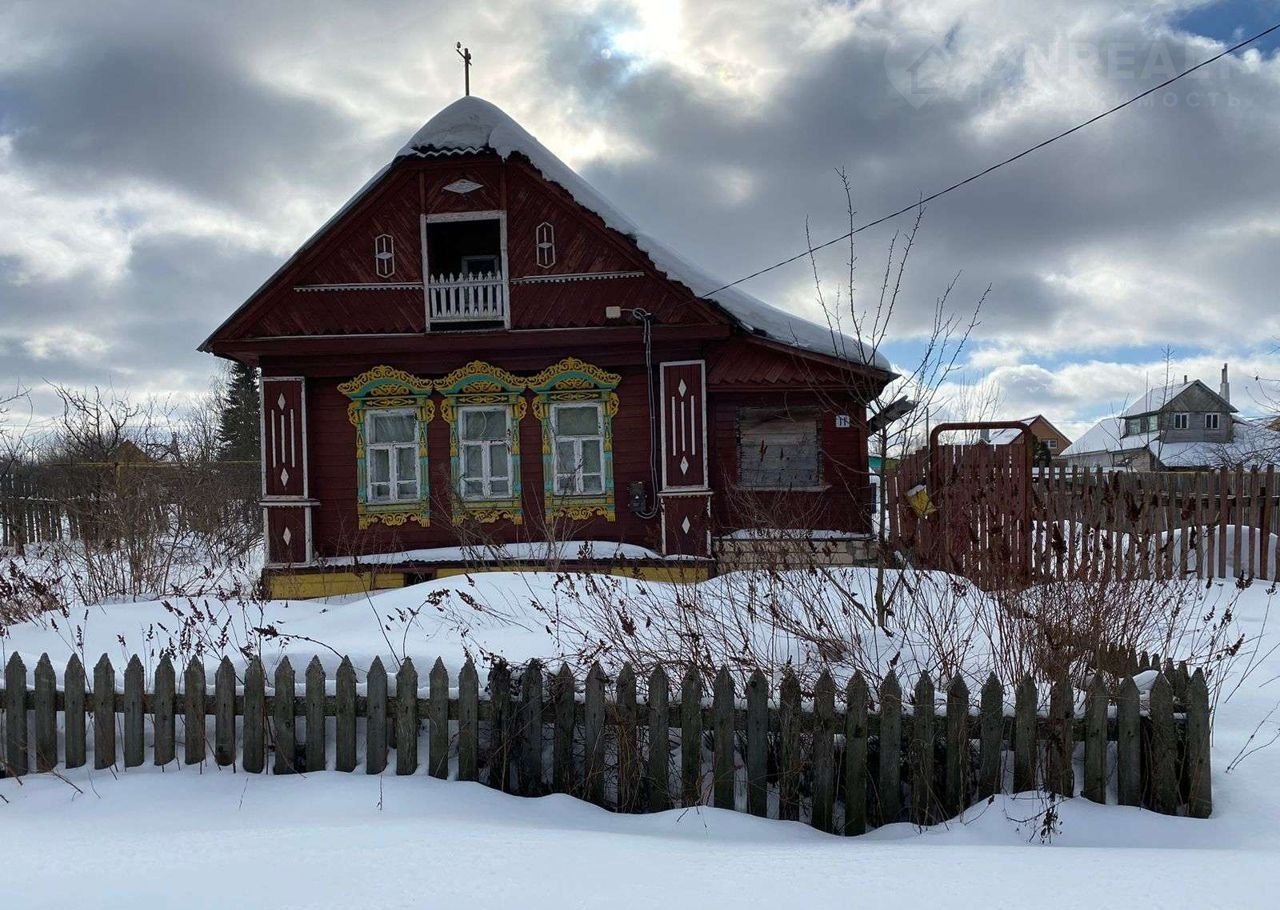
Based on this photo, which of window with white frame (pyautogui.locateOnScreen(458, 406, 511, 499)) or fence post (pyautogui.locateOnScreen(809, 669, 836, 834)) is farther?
window with white frame (pyautogui.locateOnScreen(458, 406, 511, 499))

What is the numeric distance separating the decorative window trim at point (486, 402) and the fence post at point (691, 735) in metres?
7.08

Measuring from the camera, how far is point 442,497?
35.2 feet

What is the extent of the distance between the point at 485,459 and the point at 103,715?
6730mm

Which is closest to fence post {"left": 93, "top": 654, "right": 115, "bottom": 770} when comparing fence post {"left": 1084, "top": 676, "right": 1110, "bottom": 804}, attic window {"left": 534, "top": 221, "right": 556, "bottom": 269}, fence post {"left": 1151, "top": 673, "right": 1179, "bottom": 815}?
fence post {"left": 1084, "top": 676, "right": 1110, "bottom": 804}

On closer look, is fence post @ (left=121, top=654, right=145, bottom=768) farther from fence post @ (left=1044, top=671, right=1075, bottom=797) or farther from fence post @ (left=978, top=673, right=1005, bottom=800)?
fence post @ (left=1044, top=671, right=1075, bottom=797)

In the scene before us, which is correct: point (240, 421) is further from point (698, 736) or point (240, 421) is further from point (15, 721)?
point (698, 736)

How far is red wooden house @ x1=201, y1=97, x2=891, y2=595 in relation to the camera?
1029 centimetres

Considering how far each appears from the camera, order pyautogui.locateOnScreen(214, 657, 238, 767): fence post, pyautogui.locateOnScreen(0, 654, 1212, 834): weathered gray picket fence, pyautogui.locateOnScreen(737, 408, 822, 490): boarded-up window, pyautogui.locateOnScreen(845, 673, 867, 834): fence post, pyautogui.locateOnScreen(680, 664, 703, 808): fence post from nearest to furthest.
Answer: pyautogui.locateOnScreen(0, 654, 1212, 834): weathered gray picket fence → pyautogui.locateOnScreen(845, 673, 867, 834): fence post → pyautogui.locateOnScreen(680, 664, 703, 808): fence post → pyautogui.locateOnScreen(214, 657, 238, 767): fence post → pyautogui.locateOnScreen(737, 408, 822, 490): boarded-up window

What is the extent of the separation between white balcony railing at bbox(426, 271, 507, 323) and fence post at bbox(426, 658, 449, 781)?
23.5 feet

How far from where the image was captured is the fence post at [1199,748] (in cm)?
340

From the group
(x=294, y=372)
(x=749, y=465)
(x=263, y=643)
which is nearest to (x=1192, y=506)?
(x=749, y=465)

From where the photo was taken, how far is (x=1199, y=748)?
342cm

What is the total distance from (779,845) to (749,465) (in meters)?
8.08

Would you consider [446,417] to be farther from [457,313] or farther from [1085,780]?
[1085,780]
